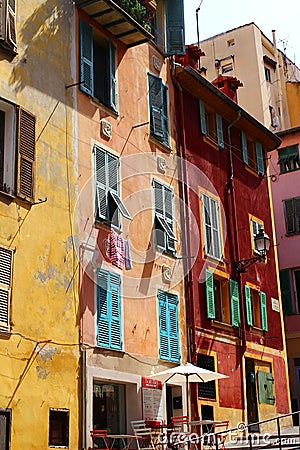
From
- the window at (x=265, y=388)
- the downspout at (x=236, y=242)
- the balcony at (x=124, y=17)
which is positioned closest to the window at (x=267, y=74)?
the downspout at (x=236, y=242)

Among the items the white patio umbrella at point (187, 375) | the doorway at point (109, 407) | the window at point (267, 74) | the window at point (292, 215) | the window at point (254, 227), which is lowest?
the doorway at point (109, 407)

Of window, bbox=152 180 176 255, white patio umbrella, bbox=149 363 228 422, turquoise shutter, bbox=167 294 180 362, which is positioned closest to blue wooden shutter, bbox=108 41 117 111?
window, bbox=152 180 176 255

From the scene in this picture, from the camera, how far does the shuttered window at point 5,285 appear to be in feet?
44.7

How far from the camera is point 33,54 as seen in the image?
16156mm

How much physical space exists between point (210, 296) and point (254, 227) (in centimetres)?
Result: 484

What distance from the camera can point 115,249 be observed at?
17.2 meters

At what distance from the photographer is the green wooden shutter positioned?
27892 mm

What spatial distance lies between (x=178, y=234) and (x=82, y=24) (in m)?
6.09

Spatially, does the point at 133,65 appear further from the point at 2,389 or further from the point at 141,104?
the point at 2,389

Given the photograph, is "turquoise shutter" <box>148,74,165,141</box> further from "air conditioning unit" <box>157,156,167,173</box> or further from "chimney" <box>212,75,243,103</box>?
"chimney" <box>212,75,243,103</box>

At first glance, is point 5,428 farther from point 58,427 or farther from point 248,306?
point 248,306

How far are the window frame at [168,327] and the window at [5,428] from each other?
5.57m

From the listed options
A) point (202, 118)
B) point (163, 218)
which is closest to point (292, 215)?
point (202, 118)

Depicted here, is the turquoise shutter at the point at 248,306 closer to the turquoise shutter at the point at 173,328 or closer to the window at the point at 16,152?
the turquoise shutter at the point at 173,328
